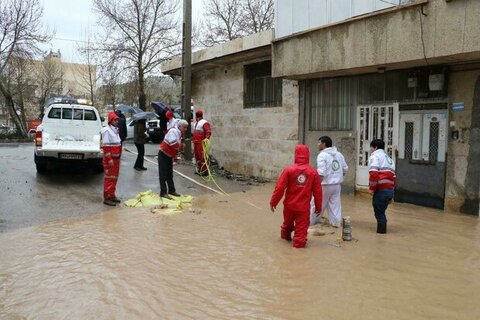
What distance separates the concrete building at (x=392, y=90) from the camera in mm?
7949

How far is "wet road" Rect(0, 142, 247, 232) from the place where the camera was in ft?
26.7

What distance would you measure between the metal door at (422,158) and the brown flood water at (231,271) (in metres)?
1.16

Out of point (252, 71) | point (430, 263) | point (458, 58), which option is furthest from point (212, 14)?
point (430, 263)

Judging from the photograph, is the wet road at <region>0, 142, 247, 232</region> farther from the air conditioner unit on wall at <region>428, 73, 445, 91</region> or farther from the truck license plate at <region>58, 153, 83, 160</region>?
the air conditioner unit on wall at <region>428, 73, 445, 91</region>

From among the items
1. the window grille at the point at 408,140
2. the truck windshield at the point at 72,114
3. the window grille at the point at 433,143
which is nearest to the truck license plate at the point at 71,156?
the truck windshield at the point at 72,114

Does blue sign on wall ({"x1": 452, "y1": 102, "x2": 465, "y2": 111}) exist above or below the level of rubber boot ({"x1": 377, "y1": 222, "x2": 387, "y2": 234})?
above

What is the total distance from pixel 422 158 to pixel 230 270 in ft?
18.3

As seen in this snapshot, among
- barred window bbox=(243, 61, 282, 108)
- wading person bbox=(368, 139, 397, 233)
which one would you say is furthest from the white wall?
wading person bbox=(368, 139, 397, 233)

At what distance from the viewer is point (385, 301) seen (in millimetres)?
4348

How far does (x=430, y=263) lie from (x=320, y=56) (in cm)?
560

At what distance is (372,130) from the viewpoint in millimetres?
10305

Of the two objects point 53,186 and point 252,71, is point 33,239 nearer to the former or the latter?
point 53,186

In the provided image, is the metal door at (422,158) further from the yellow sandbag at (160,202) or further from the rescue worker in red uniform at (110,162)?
the rescue worker in red uniform at (110,162)

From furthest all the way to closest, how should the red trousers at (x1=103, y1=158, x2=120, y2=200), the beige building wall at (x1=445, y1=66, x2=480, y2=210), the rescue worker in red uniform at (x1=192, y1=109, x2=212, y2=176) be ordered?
the rescue worker in red uniform at (x1=192, y1=109, x2=212, y2=176) → the red trousers at (x1=103, y1=158, x2=120, y2=200) → the beige building wall at (x1=445, y1=66, x2=480, y2=210)
